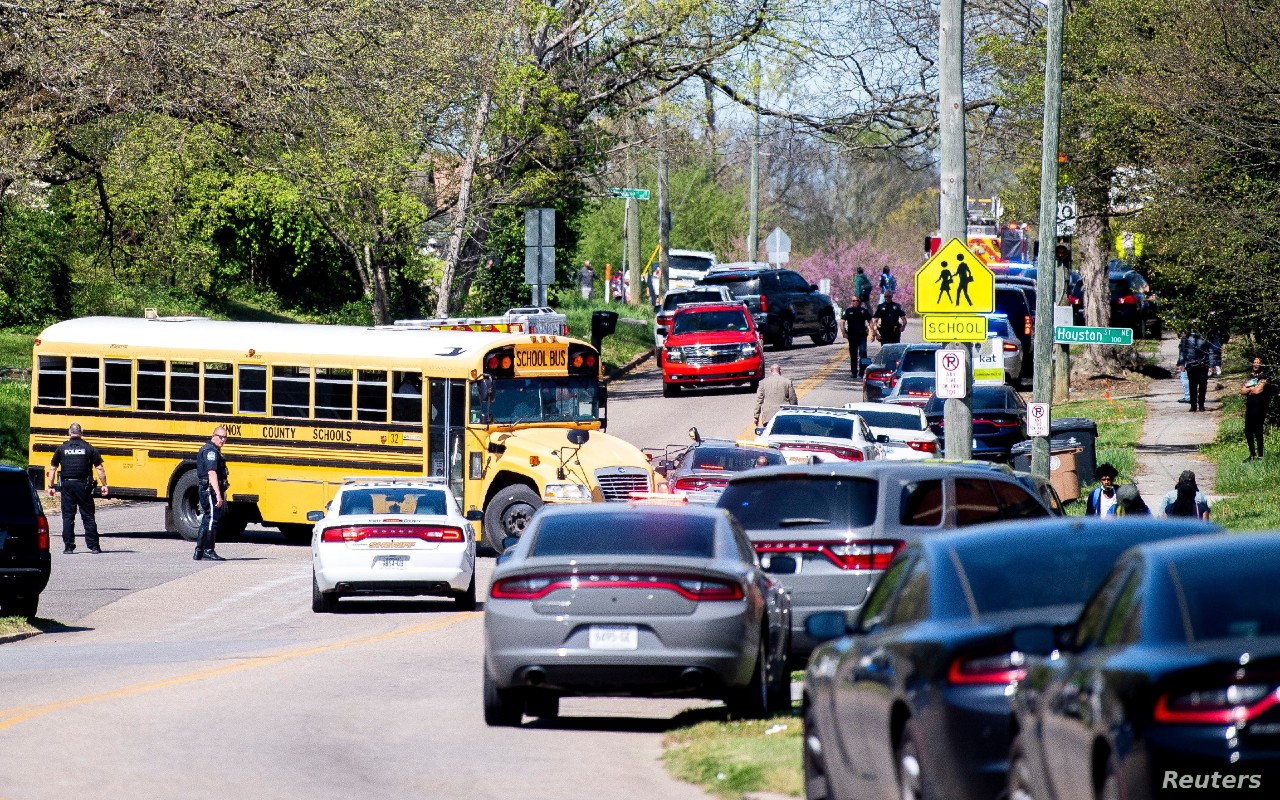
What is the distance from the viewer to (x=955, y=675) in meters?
7.43

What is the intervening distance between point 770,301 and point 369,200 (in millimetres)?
18957

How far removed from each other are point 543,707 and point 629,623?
1.59 m

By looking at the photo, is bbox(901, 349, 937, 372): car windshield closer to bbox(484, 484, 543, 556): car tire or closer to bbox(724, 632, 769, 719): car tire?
bbox(484, 484, 543, 556): car tire

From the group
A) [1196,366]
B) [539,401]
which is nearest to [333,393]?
[539,401]

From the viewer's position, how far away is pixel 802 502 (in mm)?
14570

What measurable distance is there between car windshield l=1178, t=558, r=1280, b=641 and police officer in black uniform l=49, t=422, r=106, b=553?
22120 mm

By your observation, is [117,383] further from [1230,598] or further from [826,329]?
[826,329]

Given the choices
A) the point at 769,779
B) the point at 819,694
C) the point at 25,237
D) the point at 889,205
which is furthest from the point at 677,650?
the point at 889,205

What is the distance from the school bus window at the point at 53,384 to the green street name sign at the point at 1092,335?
14652 mm

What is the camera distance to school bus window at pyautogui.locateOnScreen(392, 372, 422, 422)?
2728cm

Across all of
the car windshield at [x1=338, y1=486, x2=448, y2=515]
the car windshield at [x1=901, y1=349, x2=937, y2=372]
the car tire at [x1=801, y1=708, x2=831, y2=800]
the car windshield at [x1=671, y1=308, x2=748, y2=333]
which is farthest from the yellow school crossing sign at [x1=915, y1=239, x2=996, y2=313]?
the car windshield at [x1=671, y1=308, x2=748, y2=333]

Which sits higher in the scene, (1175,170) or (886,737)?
(1175,170)

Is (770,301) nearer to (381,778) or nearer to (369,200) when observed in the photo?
(369,200)

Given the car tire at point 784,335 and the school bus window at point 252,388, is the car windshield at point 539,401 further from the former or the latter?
the car tire at point 784,335
